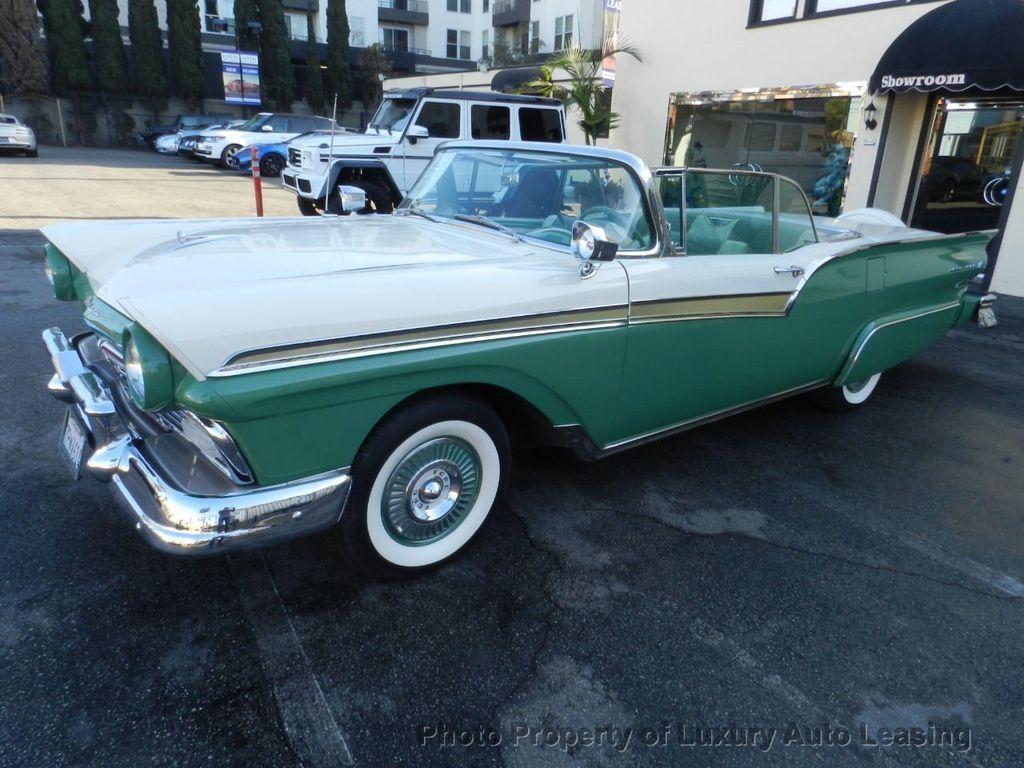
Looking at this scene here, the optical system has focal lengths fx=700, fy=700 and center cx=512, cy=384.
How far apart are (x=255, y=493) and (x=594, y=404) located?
134 cm

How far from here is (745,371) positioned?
3.38 meters

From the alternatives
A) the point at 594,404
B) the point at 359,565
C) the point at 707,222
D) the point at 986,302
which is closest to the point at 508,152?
the point at 707,222

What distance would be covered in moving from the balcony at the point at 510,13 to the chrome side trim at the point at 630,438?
46539mm

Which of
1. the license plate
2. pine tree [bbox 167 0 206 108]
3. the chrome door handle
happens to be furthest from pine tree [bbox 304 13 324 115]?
the license plate

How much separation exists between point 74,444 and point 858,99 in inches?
402

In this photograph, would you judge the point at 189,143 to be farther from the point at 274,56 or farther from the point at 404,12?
the point at 404,12

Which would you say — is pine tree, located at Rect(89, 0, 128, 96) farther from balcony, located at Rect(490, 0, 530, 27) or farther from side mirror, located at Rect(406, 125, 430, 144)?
side mirror, located at Rect(406, 125, 430, 144)

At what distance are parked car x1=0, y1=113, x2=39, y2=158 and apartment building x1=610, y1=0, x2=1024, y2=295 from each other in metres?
17.1

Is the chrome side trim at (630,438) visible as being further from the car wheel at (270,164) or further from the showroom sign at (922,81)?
the car wheel at (270,164)

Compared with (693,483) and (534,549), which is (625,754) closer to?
(534,549)

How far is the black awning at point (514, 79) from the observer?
1688cm

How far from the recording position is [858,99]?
9.47m

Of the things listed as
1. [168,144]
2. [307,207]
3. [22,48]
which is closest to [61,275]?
[307,207]

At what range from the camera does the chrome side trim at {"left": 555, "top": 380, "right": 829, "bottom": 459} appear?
9.19 feet
